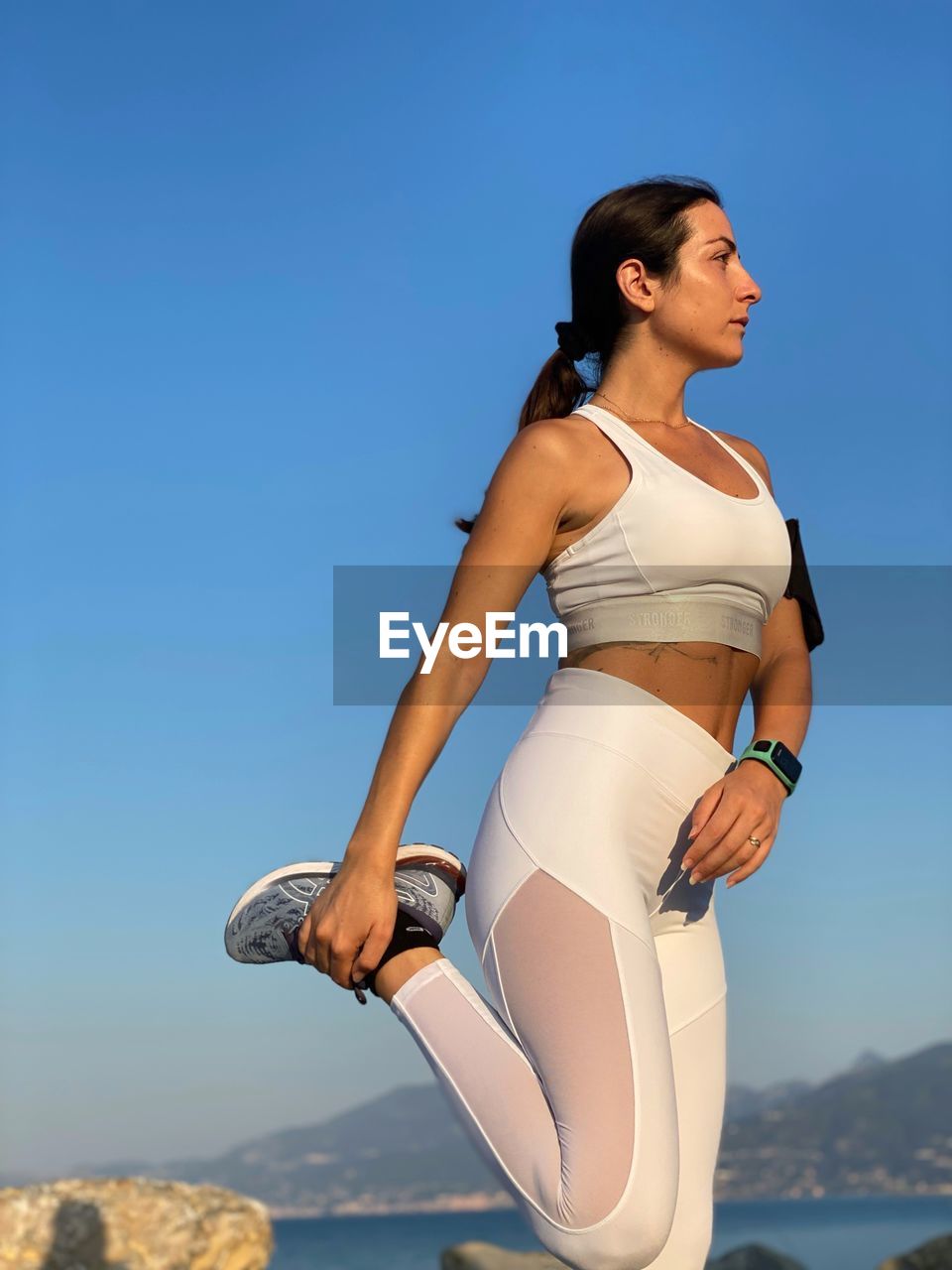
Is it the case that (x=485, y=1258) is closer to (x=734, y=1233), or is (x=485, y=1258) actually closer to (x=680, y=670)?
(x=680, y=670)

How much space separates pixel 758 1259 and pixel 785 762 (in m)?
23.9

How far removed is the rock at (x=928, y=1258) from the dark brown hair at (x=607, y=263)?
17217 mm

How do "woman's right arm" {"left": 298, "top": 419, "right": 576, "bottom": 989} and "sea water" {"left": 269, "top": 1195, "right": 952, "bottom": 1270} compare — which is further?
"sea water" {"left": 269, "top": 1195, "right": 952, "bottom": 1270}

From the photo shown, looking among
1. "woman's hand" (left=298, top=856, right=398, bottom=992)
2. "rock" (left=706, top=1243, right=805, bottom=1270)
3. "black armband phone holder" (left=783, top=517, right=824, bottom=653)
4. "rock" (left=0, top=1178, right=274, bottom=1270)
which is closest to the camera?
"woman's hand" (left=298, top=856, right=398, bottom=992)

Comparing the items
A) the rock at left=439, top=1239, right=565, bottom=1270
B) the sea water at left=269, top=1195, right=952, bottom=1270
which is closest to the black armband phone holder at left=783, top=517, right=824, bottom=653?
the rock at left=439, top=1239, right=565, bottom=1270

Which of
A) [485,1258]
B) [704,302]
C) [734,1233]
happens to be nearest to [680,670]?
[704,302]

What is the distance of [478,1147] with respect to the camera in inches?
92.7

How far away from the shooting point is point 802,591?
303cm

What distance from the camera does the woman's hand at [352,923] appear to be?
2348 mm

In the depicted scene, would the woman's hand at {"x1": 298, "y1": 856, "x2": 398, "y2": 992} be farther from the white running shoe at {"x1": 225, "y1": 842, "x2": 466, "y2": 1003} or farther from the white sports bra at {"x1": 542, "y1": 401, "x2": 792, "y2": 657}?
the white sports bra at {"x1": 542, "y1": 401, "x2": 792, "y2": 657}

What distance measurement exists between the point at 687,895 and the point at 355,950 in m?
0.65

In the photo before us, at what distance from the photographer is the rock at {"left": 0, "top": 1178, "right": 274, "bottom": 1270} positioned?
10.4 metres


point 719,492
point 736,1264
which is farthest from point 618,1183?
point 736,1264

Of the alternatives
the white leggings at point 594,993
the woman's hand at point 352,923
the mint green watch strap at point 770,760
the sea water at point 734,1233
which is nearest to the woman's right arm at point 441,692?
the woman's hand at point 352,923
